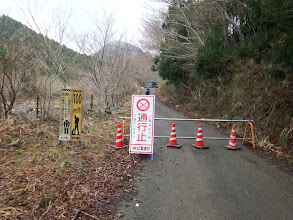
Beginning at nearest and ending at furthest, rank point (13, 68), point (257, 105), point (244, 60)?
point (13, 68) → point (257, 105) → point (244, 60)

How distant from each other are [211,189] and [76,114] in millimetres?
3794

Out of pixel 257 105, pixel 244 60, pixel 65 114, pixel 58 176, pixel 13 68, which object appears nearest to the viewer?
pixel 58 176

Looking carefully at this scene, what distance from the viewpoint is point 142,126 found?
5.17 meters

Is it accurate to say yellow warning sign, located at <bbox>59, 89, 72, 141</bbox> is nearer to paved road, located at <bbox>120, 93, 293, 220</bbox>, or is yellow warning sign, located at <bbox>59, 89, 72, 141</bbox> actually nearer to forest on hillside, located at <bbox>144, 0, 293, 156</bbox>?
paved road, located at <bbox>120, 93, 293, 220</bbox>

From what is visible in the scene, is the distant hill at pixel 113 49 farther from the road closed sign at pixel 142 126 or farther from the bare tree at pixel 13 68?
the road closed sign at pixel 142 126

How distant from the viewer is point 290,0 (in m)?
4.22

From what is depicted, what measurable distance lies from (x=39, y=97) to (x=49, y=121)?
115cm

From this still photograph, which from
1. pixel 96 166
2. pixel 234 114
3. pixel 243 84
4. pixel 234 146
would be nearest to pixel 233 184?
pixel 234 146

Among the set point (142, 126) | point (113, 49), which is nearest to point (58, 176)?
point (142, 126)

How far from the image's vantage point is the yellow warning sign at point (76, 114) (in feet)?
16.9

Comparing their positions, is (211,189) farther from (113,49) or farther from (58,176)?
(113,49)

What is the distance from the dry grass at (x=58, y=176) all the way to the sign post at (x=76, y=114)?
1.33 feet

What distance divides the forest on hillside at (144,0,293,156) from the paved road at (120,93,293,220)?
6.45ft

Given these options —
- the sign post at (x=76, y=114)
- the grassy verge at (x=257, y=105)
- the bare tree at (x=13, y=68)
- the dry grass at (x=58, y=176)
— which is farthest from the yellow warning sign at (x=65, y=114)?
the grassy verge at (x=257, y=105)
